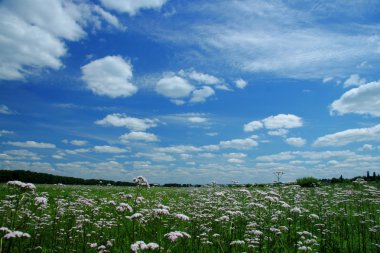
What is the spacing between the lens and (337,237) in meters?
13.0

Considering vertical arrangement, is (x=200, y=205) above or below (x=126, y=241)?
above

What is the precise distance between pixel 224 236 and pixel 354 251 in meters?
4.39

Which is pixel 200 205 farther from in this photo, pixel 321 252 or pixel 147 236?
pixel 321 252

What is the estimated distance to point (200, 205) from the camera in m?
15.6

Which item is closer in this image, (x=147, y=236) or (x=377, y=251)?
(x=377, y=251)

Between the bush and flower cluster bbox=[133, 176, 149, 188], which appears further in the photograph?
the bush

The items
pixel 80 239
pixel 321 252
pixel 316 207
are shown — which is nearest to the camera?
pixel 321 252

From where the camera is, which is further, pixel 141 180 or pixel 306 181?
pixel 306 181

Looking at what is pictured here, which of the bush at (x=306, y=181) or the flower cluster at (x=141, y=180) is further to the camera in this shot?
the bush at (x=306, y=181)

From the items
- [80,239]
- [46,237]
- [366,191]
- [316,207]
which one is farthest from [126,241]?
[366,191]

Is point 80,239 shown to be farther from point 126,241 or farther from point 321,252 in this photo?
point 321,252

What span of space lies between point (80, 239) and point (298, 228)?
364 inches

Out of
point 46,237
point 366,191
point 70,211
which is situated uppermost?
point 366,191

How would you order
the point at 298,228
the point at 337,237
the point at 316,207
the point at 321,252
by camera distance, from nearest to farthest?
1. the point at 321,252
2. the point at 337,237
3. the point at 298,228
4. the point at 316,207
